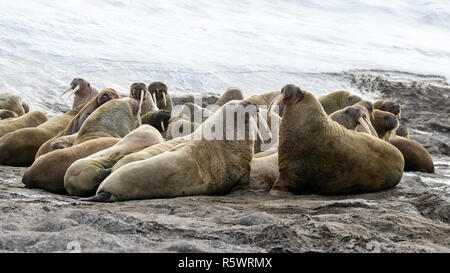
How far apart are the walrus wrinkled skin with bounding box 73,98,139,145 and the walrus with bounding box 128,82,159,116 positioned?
1.47 metres

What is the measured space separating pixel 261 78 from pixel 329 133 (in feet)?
40.7

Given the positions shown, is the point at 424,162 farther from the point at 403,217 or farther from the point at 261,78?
the point at 261,78

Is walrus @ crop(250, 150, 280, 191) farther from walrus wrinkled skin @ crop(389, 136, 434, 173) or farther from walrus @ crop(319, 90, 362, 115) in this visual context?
walrus @ crop(319, 90, 362, 115)

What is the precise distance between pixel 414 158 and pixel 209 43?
1538cm

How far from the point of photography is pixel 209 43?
23.7 metres

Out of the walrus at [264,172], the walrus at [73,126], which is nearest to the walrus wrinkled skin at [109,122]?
the walrus at [73,126]

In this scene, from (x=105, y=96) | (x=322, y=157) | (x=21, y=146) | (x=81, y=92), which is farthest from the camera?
(x=81, y=92)

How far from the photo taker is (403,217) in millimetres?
4707

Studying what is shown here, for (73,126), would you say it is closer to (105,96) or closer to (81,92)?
(105,96)

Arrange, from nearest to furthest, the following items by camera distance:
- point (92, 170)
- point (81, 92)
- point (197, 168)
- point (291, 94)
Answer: point (197, 168)
point (92, 170)
point (291, 94)
point (81, 92)

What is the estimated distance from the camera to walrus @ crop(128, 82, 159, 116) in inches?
410

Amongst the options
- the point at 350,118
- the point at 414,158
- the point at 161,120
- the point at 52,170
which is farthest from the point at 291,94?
the point at 414,158

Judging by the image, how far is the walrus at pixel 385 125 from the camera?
9.70m
